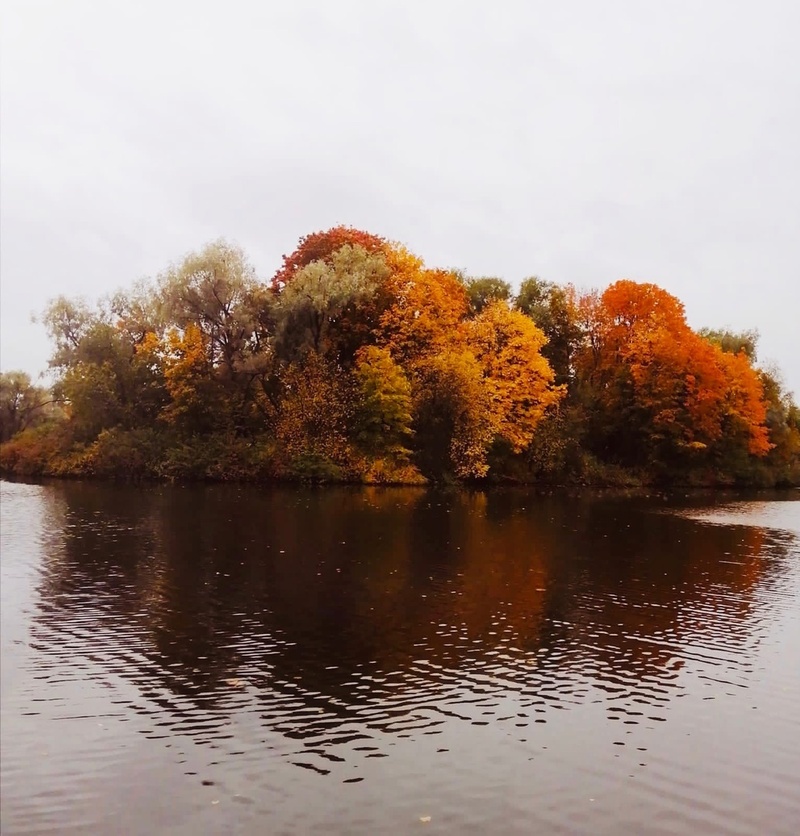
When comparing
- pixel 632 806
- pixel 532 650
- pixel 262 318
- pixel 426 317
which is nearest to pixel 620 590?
pixel 532 650

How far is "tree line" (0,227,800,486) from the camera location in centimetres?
5394

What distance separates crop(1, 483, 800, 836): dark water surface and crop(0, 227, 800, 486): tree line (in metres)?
29.4

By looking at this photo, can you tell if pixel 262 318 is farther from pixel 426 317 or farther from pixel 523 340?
pixel 523 340

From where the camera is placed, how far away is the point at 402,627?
49.8 feet

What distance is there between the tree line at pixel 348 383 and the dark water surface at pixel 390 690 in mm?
29373

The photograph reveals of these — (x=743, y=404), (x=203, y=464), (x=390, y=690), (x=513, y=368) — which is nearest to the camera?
(x=390, y=690)

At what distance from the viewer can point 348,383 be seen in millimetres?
54344

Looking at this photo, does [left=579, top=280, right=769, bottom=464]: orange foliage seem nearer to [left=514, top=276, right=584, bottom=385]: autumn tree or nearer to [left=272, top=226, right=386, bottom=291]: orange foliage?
[left=514, top=276, right=584, bottom=385]: autumn tree

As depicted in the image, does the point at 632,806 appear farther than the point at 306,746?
No

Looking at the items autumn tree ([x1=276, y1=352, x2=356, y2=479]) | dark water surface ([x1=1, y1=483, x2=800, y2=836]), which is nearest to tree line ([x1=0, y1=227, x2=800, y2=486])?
autumn tree ([x1=276, y1=352, x2=356, y2=479])

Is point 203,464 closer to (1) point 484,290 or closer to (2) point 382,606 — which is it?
(1) point 484,290

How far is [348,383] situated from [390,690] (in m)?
43.5

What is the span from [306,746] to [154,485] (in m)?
43.3


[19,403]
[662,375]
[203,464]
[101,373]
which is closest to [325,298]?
[203,464]
